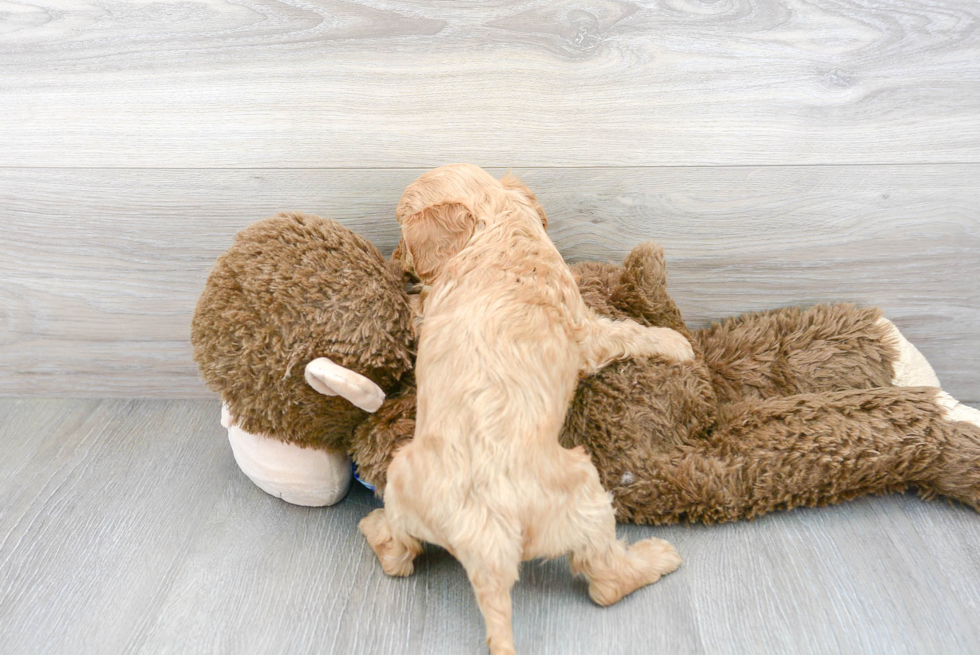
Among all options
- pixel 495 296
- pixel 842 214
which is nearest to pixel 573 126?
pixel 495 296

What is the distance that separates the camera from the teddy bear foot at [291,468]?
1.33 metres

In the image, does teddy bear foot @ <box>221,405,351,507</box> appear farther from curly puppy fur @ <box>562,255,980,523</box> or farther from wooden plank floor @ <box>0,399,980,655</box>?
curly puppy fur @ <box>562,255,980,523</box>

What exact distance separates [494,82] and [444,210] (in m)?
0.35

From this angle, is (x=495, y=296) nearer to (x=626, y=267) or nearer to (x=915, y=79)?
(x=626, y=267)

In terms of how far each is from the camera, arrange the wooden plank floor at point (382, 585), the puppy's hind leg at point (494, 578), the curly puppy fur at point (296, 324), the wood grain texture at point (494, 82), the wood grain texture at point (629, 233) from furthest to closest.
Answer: the wood grain texture at point (629, 233) → the wood grain texture at point (494, 82) → the curly puppy fur at point (296, 324) → the wooden plank floor at point (382, 585) → the puppy's hind leg at point (494, 578)

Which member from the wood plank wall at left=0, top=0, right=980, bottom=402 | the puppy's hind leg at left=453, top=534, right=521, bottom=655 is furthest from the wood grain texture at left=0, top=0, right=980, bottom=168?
the puppy's hind leg at left=453, top=534, right=521, bottom=655

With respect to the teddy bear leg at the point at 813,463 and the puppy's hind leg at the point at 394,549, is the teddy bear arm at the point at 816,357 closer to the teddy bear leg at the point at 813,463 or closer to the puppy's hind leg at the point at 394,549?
the teddy bear leg at the point at 813,463

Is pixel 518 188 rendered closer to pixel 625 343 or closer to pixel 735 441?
pixel 625 343

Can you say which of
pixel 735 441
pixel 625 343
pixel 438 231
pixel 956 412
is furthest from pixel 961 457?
pixel 438 231

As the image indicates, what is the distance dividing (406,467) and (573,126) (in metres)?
0.75

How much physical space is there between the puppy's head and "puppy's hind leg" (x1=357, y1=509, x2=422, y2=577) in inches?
16.8

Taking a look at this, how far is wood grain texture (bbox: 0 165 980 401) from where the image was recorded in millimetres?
1453

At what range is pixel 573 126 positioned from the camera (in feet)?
4.59

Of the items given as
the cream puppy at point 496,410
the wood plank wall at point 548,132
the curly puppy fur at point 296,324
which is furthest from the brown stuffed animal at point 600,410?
the wood plank wall at point 548,132
